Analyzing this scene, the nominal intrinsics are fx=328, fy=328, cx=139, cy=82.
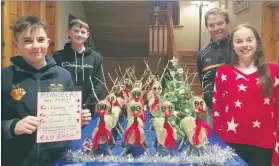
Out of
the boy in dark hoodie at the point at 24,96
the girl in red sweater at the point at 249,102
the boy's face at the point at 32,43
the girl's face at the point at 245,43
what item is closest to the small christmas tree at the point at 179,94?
the girl in red sweater at the point at 249,102

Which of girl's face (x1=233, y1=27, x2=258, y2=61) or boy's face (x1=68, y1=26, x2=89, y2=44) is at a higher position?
boy's face (x1=68, y1=26, x2=89, y2=44)

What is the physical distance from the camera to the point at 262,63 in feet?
4.81

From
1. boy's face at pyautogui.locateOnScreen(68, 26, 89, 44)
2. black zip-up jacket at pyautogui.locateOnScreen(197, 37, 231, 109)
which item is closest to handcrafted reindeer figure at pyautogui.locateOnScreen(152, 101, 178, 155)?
black zip-up jacket at pyautogui.locateOnScreen(197, 37, 231, 109)

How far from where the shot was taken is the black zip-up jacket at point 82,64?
74.0 inches

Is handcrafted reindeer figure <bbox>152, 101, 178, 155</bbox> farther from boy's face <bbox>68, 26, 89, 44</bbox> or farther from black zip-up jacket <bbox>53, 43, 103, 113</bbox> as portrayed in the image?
boy's face <bbox>68, 26, 89, 44</bbox>

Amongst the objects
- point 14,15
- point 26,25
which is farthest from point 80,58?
point 26,25

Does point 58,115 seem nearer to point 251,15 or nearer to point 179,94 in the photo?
point 179,94

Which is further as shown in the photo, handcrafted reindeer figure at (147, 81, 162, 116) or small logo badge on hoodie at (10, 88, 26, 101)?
handcrafted reindeer figure at (147, 81, 162, 116)

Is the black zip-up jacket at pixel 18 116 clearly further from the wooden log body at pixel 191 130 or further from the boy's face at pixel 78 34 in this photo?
the boy's face at pixel 78 34

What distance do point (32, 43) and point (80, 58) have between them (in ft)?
2.98

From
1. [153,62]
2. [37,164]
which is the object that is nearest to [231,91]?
[37,164]

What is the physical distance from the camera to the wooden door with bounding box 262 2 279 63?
3.44 m

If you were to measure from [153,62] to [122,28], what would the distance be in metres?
0.90

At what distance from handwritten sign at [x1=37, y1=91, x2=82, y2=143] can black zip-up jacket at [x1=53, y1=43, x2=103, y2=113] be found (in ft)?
2.59
